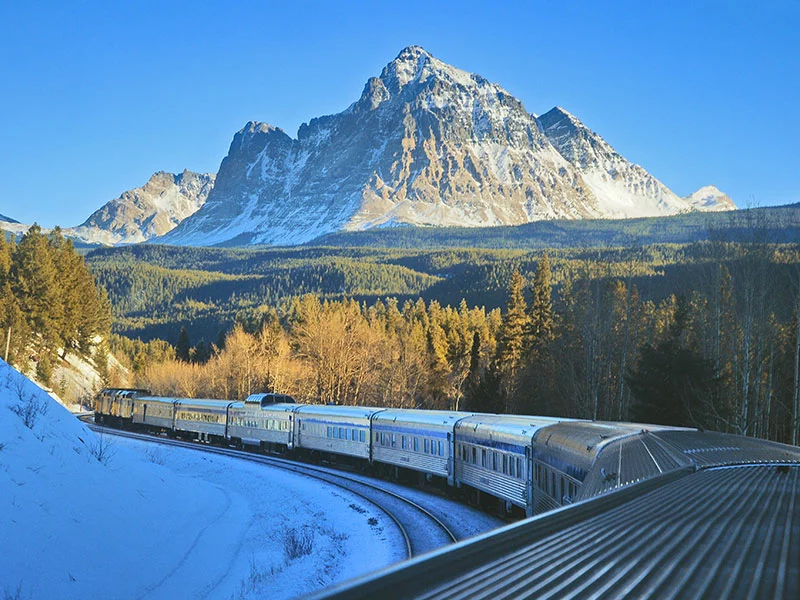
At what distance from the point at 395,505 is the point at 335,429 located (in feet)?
39.9

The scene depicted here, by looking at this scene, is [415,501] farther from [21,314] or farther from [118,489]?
[21,314]

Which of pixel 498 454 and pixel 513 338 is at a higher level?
pixel 513 338

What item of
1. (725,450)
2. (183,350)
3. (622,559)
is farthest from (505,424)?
(183,350)

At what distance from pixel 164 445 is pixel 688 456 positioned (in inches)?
1526

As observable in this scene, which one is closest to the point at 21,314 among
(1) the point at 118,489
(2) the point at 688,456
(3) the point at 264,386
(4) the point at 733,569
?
(3) the point at 264,386

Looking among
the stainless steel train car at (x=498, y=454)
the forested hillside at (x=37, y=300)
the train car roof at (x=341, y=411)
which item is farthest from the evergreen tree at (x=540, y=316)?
the forested hillside at (x=37, y=300)

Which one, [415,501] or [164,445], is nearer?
[415,501]

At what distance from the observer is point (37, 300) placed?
72125mm

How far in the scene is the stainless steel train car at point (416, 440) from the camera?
91.2ft

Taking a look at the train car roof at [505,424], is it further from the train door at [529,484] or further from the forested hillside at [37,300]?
the forested hillside at [37,300]

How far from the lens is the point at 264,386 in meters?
73.2

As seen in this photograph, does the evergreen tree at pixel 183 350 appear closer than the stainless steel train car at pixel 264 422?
No

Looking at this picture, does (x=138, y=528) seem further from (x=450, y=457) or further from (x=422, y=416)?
(x=422, y=416)

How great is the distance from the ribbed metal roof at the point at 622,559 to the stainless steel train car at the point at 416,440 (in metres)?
21.2
